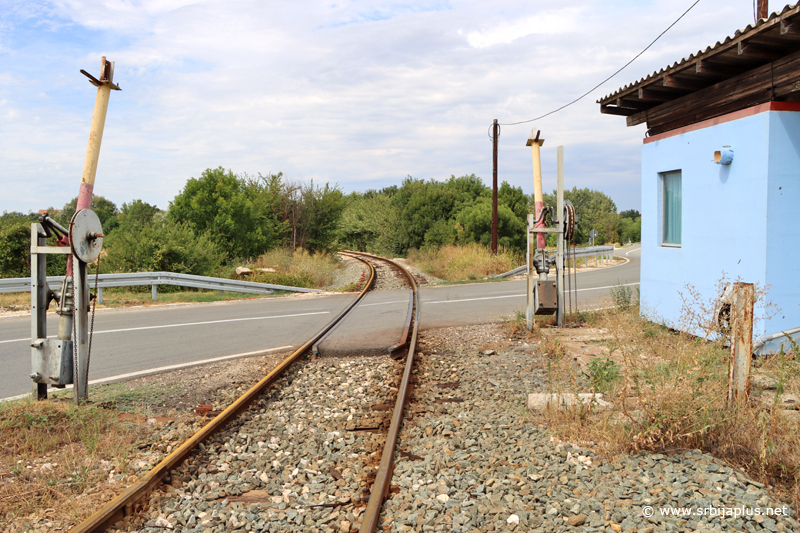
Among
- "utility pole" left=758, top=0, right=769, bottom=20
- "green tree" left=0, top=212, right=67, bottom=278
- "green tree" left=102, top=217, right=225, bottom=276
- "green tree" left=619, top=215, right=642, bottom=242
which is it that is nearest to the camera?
"utility pole" left=758, top=0, right=769, bottom=20

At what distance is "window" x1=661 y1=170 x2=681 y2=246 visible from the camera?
907 cm

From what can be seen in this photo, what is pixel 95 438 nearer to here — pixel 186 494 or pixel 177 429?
pixel 177 429

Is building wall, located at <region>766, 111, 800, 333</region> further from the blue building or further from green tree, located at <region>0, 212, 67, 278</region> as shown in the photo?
green tree, located at <region>0, 212, 67, 278</region>

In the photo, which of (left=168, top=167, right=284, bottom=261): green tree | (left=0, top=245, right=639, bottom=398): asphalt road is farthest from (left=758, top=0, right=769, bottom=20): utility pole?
(left=168, top=167, right=284, bottom=261): green tree

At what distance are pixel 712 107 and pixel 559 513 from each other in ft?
22.8

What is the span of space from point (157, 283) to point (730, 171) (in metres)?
14.9

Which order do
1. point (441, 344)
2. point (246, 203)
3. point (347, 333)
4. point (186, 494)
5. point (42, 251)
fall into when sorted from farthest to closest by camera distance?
point (246, 203) < point (347, 333) < point (441, 344) < point (42, 251) < point (186, 494)

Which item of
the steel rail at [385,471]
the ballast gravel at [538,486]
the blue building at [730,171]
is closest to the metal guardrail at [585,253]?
the blue building at [730,171]

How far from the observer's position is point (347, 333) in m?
10.5

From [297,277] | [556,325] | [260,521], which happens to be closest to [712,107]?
[556,325]

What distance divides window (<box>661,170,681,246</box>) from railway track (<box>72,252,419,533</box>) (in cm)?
529

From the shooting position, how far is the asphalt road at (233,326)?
332 inches

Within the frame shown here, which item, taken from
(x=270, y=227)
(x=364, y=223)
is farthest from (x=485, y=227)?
(x=364, y=223)

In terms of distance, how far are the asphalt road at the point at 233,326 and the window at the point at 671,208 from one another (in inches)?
83.3
